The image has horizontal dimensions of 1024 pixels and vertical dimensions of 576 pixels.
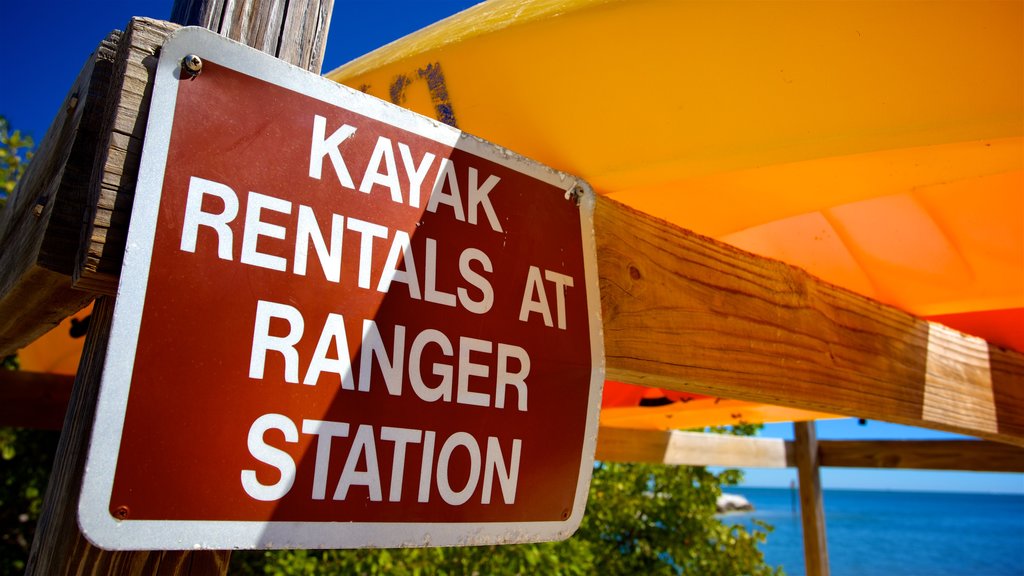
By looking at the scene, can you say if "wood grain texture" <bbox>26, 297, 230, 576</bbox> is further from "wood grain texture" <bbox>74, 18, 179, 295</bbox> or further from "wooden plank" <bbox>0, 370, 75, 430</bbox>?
"wooden plank" <bbox>0, 370, 75, 430</bbox>

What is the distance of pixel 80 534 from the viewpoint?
0.69 m

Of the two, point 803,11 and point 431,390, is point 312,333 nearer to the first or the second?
point 431,390

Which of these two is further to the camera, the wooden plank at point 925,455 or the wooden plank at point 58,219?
the wooden plank at point 925,455

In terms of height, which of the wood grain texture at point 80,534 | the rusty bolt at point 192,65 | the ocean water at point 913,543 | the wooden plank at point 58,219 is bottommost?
the ocean water at point 913,543

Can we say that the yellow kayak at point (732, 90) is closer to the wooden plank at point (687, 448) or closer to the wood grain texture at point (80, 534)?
the wood grain texture at point (80, 534)

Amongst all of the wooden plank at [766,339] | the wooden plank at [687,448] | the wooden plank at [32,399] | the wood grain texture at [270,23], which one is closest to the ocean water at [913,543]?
the wooden plank at [687,448]

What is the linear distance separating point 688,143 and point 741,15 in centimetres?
22

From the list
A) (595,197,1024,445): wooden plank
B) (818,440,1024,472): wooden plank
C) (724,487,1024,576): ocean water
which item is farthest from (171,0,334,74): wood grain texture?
(724,487,1024,576): ocean water

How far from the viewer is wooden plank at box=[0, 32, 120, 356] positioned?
780mm

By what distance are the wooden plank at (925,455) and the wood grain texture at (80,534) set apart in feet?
14.4

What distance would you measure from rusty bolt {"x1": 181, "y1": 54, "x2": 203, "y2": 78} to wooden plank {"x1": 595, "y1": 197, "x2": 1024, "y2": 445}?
0.64 meters

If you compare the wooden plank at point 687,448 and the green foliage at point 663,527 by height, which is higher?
the wooden plank at point 687,448

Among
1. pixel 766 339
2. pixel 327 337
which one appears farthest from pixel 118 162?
pixel 766 339

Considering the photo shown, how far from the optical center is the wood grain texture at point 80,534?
2.27 ft
